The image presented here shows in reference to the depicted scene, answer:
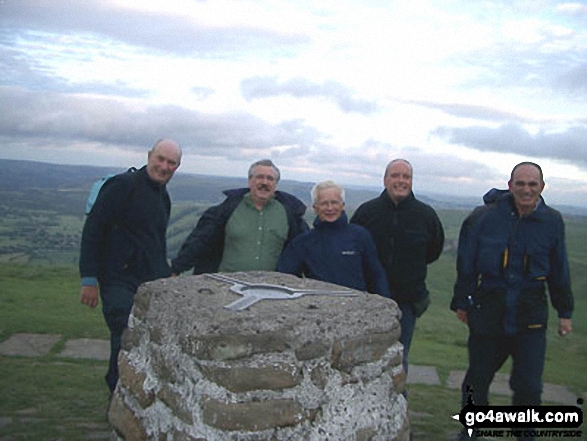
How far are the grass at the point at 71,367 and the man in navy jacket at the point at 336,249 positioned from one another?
Answer: 1762 millimetres

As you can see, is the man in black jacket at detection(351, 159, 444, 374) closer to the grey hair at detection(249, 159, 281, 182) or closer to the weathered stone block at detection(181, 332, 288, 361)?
the grey hair at detection(249, 159, 281, 182)

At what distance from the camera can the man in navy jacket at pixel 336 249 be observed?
16.5ft

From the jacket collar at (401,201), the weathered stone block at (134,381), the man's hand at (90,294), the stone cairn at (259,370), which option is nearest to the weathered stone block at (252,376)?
the stone cairn at (259,370)

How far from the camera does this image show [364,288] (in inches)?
202

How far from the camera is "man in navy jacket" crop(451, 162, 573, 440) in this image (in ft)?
16.3

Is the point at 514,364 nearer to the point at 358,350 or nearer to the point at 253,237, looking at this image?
the point at 358,350

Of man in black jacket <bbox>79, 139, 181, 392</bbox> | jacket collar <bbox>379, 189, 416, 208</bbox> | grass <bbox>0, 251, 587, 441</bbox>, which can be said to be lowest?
grass <bbox>0, 251, 587, 441</bbox>

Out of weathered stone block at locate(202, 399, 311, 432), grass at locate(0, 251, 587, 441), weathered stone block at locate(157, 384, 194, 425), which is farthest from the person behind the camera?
grass at locate(0, 251, 587, 441)

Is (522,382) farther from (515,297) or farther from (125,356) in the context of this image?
(125,356)

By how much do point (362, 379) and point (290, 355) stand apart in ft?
2.02

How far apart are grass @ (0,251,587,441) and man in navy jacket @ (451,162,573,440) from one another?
1.11 metres

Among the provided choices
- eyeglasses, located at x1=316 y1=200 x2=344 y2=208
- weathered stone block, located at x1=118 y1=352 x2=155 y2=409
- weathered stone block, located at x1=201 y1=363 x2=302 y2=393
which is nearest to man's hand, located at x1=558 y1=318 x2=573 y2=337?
eyeglasses, located at x1=316 y1=200 x2=344 y2=208

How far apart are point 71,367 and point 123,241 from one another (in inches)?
114

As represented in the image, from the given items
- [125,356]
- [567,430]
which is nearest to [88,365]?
[125,356]
